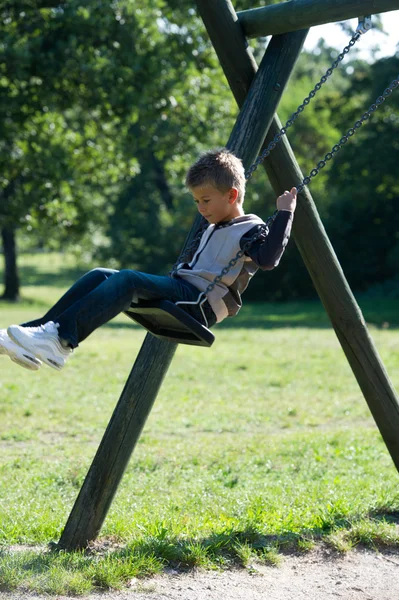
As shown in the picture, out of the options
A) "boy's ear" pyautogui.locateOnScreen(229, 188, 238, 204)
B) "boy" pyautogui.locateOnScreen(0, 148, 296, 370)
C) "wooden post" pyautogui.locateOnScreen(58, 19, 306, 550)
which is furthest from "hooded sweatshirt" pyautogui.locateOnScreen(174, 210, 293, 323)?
"wooden post" pyautogui.locateOnScreen(58, 19, 306, 550)

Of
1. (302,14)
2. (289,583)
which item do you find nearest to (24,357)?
(289,583)

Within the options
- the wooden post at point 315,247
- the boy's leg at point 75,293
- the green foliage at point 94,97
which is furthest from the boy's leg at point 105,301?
the green foliage at point 94,97

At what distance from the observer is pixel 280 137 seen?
488 centimetres

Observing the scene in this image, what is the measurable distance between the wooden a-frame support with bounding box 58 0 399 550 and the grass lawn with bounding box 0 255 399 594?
0.36m

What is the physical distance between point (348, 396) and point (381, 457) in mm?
3436

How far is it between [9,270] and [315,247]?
83.1ft

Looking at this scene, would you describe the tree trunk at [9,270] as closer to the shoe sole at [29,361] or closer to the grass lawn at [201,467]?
the grass lawn at [201,467]

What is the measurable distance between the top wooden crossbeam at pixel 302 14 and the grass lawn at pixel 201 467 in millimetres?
3024

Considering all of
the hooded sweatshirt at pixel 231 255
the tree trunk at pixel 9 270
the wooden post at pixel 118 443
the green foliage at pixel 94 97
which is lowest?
the wooden post at pixel 118 443

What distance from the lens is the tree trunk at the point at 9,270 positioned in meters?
29.2

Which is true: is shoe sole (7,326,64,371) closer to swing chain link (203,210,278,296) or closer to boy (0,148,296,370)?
boy (0,148,296,370)

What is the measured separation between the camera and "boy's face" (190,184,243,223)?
4.20 meters

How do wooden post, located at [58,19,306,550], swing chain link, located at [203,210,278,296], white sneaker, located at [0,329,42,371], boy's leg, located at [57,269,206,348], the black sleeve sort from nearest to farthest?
white sneaker, located at [0,329,42,371], boy's leg, located at [57,269,206,348], the black sleeve, swing chain link, located at [203,210,278,296], wooden post, located at [58,19,306,550]

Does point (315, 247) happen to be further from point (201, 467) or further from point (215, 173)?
point (201, 467)
